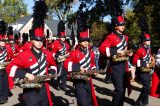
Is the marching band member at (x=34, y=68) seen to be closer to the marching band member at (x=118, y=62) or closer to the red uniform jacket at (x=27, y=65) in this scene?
the red uniform jacket at (x=27, y=65)

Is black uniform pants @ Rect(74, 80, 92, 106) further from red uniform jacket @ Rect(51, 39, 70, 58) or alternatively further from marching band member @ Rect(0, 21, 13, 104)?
red uniform jacket @ Rect(51, 39, 70, 58)

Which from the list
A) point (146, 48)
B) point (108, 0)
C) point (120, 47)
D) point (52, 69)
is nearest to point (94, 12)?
point (108, 0)

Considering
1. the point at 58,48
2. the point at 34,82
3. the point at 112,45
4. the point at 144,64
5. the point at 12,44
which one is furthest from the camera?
the point at 12,44

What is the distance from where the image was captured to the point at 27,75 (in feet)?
25.2

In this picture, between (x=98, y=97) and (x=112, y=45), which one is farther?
(x=98, y=97)

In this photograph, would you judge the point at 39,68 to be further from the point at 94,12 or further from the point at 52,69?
the point at 94,12

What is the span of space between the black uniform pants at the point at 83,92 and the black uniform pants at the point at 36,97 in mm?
1198

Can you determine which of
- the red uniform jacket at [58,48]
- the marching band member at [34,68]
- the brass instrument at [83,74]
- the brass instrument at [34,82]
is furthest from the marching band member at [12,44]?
the brass instrument at [34,82]

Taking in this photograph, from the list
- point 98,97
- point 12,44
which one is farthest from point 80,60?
point 12,44

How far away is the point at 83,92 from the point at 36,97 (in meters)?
1.46

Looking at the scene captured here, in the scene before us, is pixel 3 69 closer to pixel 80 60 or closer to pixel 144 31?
pixel 80 60

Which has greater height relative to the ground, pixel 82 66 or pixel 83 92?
pixel 82 66

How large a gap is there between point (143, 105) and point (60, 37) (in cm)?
533

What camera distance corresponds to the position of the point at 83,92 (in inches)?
355
